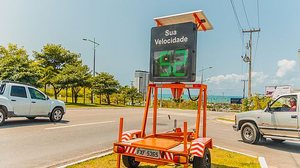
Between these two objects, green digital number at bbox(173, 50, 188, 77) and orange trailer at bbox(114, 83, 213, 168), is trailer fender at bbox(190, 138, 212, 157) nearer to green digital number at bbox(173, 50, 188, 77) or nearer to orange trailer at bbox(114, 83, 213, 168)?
orange trailer at bbox(114, 83, 213, 168)

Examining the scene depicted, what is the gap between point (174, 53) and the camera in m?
6.18

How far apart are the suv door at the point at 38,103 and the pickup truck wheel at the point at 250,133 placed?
9.84 m

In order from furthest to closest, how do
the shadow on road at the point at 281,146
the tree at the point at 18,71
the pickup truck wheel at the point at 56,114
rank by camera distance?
the tree at the point at 18,71
the pickup truck wheel at the point at 56,114
the shadow on road at the point at 281,146

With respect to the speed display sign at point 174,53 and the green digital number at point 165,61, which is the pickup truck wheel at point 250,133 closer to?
the speed display sign at point 174,53

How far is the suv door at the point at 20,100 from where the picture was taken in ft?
40.1

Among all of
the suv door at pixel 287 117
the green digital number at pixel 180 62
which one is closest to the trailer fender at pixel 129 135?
the green digital number at pixel 180 62

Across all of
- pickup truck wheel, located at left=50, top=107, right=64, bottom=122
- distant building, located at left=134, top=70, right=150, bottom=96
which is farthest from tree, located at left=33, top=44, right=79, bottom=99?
pickup truck wheel, located at left=50, top=107, right=64, bottom=122

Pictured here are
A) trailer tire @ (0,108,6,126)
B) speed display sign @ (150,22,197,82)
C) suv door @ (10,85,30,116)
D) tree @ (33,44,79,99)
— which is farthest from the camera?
tree @ (33,44,79,99)

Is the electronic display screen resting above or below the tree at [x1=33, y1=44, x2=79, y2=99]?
below

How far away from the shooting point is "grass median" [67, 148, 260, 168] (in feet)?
21.4

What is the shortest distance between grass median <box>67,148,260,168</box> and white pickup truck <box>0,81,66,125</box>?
695cm

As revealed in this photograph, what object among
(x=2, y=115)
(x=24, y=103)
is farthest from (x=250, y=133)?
(x=2, y=115)

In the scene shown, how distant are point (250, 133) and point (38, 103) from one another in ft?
33.8

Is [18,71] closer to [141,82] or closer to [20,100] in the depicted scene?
[20,100]
